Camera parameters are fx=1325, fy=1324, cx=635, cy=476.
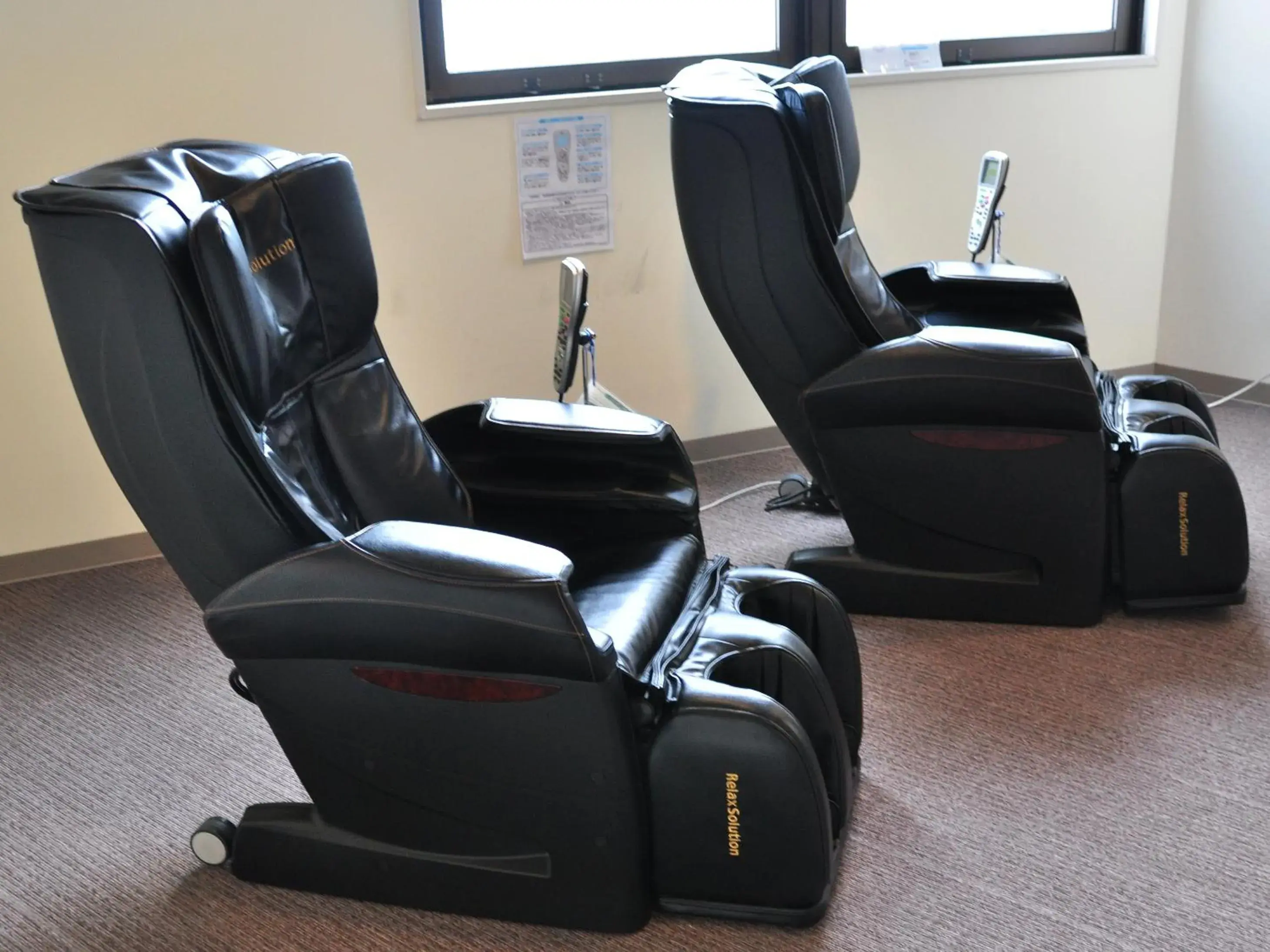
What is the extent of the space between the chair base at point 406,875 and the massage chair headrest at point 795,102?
1.39 metres

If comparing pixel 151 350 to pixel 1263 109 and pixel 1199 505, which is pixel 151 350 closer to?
pixel 1199 505

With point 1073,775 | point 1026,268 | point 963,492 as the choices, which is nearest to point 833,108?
point 1026,268

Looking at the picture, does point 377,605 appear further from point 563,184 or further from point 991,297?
point 991,297

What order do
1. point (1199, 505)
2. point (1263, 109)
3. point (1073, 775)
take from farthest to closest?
point (1263, 109), point (1199, 505), point (1073, 775)

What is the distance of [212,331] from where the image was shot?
1.59 metres

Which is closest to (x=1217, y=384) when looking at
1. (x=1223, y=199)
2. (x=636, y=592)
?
(x=1223, y=199)

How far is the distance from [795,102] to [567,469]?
2.89 ft

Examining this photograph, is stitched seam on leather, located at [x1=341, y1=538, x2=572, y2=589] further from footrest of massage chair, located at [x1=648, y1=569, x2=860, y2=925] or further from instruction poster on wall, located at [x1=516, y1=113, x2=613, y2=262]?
instruction poster on wall, located at [x1=516, y1=113, x2=613, y2=262]

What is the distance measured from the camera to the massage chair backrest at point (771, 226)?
245 cm

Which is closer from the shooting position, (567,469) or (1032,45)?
(567,469)

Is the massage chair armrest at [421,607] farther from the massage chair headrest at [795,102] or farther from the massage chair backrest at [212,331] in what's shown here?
the massage chair headrest at [795,102]

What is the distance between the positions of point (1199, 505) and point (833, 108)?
43.4 inches

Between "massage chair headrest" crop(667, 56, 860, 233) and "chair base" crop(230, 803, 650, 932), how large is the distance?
139 centimetres

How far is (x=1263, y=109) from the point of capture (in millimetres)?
3684
